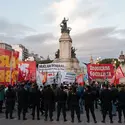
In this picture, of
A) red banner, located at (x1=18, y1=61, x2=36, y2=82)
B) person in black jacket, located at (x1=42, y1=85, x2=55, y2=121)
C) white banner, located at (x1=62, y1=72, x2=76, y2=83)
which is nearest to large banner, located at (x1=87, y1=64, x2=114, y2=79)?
white banner, located at (x1=62, y1=72, x2=76, y2=83)

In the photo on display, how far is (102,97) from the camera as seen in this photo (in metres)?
17.9

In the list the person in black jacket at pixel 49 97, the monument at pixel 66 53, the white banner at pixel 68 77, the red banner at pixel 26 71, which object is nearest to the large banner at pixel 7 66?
the red banner at pixel 26 71

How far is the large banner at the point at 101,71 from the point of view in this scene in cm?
2786

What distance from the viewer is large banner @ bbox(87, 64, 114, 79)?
2786cm

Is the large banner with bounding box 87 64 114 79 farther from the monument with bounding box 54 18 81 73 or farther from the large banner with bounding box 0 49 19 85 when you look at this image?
the monument with bounding box 54 18 81 73

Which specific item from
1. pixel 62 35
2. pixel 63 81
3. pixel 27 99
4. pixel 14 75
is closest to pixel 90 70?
pixel 63 81

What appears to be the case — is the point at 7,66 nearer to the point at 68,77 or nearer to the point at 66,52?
the point at 68,77

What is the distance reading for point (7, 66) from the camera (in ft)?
71.5

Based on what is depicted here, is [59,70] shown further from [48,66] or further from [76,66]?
[76,66]

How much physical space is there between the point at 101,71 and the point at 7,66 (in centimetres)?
867

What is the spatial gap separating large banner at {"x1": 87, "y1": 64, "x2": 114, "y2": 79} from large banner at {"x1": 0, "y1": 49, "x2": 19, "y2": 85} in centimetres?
741

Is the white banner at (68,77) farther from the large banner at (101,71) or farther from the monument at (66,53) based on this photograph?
the monument at (66,53)

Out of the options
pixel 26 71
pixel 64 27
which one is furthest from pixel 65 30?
pixel 26 71

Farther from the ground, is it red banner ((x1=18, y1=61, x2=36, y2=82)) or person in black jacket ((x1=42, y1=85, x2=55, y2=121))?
red banner ((x1=18, y1=61, x2=36, y2=82))
